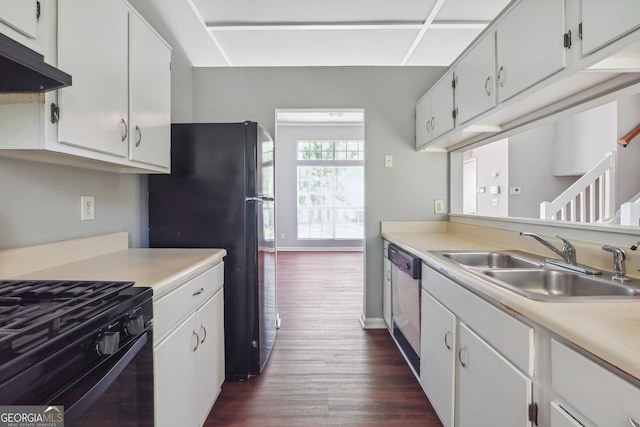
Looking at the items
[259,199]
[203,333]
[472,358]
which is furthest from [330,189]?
[472,358]

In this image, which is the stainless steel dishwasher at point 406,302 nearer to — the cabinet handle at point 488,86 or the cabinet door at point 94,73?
the cabinet handle at point 488,86

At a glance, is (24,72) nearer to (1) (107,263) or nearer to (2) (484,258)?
(1) (107,263)

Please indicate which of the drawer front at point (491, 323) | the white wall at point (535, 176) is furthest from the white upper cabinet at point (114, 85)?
the white wall at point (535, 176)

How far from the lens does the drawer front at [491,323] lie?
0.92m

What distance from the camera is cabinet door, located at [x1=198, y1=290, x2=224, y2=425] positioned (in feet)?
5.08

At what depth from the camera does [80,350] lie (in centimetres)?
73

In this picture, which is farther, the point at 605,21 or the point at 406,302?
the point at 406,302

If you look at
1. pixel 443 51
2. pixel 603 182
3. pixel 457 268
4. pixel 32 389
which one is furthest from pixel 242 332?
pixel 443 51

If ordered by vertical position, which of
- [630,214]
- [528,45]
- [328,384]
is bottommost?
[328,384]

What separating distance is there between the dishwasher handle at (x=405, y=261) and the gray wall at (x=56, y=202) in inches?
66.7

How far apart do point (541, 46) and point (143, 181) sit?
2191 millimetres

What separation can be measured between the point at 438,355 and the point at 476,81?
1.47 m

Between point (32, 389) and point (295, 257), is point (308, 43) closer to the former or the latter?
point (32, 389)

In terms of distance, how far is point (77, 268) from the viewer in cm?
134
